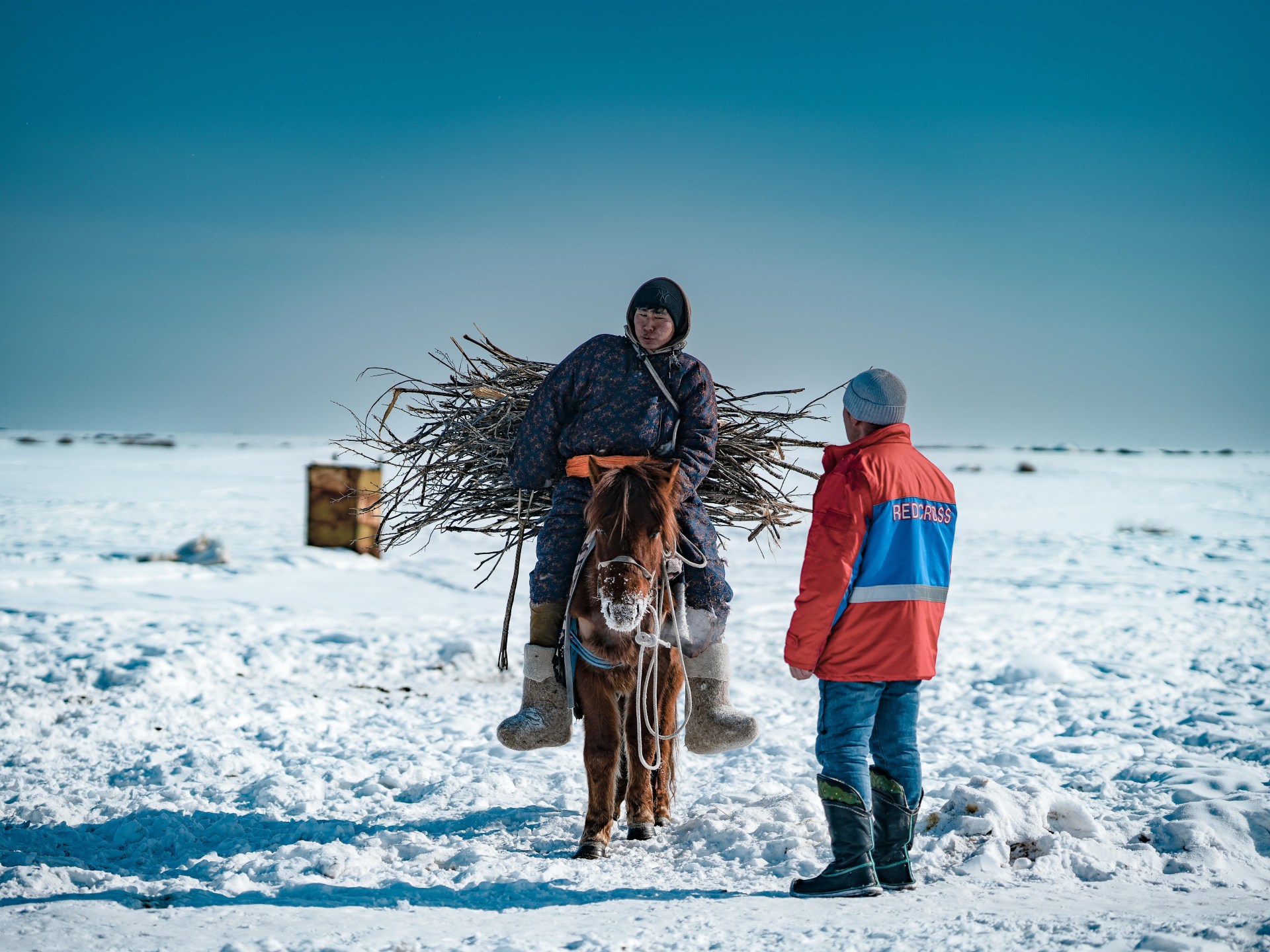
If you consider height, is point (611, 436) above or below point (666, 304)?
below

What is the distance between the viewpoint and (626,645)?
374cm

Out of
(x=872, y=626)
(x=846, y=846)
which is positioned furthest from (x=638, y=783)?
(x=872, y=626)

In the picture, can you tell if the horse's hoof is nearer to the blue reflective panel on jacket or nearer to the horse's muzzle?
the horse's muzzle

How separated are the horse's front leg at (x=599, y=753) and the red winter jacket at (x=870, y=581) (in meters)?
0.99

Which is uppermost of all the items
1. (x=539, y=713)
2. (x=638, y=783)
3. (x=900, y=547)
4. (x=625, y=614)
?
(x=900, y=547)

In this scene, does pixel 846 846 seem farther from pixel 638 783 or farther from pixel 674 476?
pixel 674 476

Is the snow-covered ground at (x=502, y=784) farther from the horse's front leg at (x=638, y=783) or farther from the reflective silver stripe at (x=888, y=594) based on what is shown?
the reflective silver stripe at (x=888, y=594)

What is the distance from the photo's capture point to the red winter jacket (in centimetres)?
306

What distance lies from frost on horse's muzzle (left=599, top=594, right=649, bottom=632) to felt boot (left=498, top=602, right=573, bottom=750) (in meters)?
0.85

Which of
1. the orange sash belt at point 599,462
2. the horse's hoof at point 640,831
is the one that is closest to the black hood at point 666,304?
the orange sash belt at point 599,462

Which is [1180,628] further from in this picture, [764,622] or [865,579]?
[865,579]

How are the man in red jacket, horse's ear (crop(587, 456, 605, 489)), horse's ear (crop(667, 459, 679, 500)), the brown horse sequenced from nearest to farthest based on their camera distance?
1. the man in red jacket
2. the brown horse
3. horse's ear (crop(667, 459, 679, 500))
4. horse's ear (crop(587, 456, 605, 489))

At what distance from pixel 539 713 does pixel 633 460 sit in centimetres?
122

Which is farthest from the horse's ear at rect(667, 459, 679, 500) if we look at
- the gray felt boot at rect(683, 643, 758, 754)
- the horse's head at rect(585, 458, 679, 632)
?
the gray felt boot at rect(683, 643, 758, 754)
